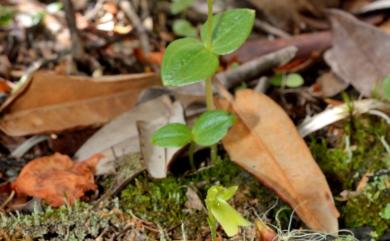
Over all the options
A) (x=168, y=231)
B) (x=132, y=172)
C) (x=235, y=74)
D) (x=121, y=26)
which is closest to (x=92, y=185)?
(x=132, y=172)

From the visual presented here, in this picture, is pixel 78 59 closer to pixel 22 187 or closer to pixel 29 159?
pixel 29 159

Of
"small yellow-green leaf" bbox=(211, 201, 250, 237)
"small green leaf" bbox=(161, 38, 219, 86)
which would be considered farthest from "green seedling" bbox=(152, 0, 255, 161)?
"small yellow-green leaf" bbox=(211, 201, 250, 237)

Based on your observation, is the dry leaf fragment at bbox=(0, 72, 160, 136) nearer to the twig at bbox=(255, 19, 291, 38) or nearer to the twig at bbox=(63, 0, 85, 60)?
the twig at bbox=(63, 0, 85, 60)

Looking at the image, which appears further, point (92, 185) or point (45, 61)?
point (45, 61)

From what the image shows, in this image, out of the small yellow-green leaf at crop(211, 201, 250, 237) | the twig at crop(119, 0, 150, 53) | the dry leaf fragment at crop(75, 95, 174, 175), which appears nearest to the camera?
the small yellow-green leaf at crop(211, 201, 250, 237)

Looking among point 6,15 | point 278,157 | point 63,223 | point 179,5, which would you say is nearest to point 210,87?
point 278,157

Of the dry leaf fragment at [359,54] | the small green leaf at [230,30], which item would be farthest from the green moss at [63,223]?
the dry leaf fragment at [359,54]
